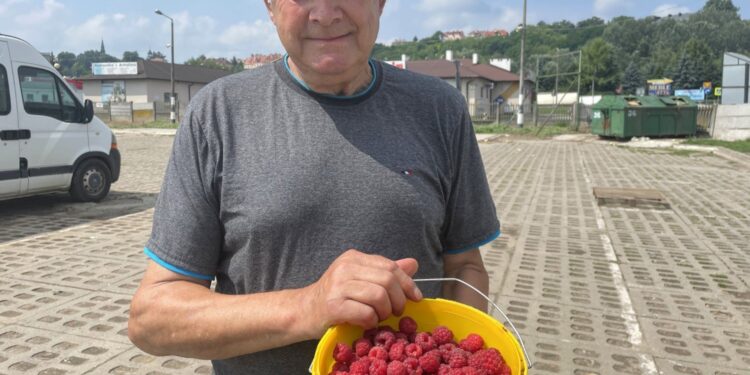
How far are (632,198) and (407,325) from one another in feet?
31.6

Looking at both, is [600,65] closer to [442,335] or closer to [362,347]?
[442,335]

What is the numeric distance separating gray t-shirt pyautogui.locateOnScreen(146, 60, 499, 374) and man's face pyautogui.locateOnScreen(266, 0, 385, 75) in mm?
111

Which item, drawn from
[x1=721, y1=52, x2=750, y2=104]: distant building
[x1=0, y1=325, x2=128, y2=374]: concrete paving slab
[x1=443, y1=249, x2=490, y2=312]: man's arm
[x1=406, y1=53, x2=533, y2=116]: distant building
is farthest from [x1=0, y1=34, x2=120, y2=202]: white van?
[x1=406, y1=53, x2=533, y2=116]: distant building

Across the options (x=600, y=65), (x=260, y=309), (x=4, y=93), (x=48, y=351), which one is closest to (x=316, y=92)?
(x=260, y=309)

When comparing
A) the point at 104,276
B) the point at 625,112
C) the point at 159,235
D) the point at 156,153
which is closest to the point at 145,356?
the point at 104,276

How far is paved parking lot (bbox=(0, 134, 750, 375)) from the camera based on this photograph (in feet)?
14.0

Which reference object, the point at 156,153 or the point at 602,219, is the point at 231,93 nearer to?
the point at 602,219

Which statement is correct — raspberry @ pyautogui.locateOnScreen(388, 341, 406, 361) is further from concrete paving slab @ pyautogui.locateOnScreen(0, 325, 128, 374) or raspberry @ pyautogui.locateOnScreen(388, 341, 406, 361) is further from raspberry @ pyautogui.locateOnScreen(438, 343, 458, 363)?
concrete paving slab @ pyautogui.locateOnScreen(0, 325, 128, 374)

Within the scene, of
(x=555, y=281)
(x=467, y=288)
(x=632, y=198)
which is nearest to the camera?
(x=467, y=288)

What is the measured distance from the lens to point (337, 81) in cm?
171

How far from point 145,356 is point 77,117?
6.62m

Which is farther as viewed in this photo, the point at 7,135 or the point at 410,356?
the point at 7,135

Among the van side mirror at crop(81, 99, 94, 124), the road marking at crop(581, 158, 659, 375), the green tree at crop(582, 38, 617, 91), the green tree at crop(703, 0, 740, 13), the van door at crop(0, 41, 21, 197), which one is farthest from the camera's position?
the green tree at crop(703, 0, 740, 13)

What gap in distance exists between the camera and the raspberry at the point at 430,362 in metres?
1.38
